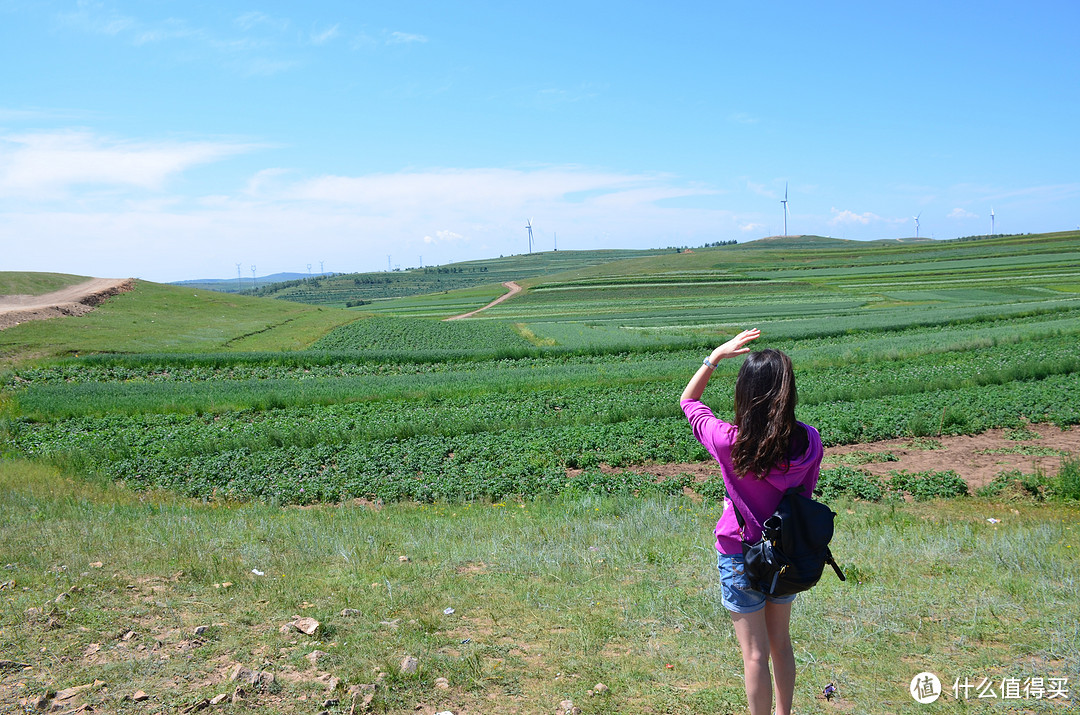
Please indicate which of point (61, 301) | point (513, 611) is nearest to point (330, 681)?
point (513, 611)

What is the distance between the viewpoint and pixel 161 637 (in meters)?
5.60

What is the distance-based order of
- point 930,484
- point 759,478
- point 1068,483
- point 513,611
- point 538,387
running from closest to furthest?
point 759,478 → point 513,611 → point 1068,483 → point 930,484 → point 538,387

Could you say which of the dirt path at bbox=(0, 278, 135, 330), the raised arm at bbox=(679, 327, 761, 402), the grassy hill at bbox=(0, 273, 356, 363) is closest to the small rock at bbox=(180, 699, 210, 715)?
the raised arm at bbox=(679, 327, 761, 402)

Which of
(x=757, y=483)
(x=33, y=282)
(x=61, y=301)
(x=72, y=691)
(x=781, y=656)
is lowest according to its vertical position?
(x=72, y=691)

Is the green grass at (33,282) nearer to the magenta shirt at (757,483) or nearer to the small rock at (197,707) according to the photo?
the small rock at (197,707)

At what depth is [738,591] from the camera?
12.8 ft

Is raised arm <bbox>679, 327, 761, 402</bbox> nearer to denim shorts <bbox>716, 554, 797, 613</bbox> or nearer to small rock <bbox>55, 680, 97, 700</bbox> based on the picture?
denim shorts <bbox>716, 554, 797, 613</bbox>

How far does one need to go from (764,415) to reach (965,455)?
566 inches

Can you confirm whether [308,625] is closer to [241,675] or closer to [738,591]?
[241,675]

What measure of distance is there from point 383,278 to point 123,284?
12273 cm

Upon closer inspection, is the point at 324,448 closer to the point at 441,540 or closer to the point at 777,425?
the point at 441,540

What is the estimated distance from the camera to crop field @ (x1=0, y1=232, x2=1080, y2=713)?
5.39m

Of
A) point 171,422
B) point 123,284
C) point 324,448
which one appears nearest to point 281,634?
point 324,448

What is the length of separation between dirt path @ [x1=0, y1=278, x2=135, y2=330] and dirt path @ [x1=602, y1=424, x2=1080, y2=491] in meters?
46.8
